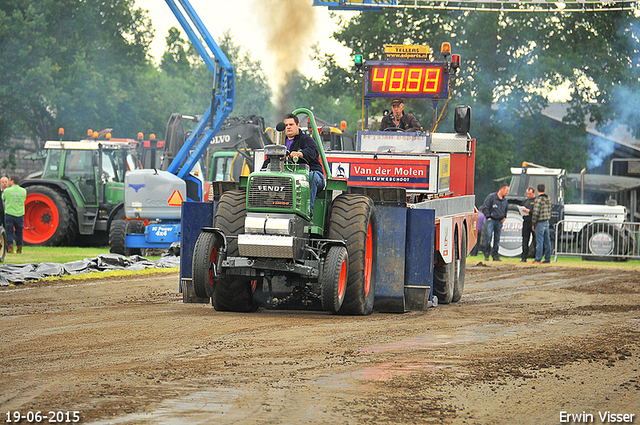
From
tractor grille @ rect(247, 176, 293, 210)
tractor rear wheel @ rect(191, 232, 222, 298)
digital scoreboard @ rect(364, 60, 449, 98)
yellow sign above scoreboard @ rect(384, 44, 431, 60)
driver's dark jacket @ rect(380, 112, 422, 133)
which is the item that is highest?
yellow sign above scoreboard @ rect(384, 44, 431, 60)

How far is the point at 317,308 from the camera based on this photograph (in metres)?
10.5

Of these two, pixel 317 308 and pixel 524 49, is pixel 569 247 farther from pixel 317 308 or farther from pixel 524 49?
pixel 317 308

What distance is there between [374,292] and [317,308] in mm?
670

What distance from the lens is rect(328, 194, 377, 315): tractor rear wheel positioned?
31.3 feet

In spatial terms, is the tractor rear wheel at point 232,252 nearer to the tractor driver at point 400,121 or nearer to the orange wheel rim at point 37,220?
the tractor driver at point 400,121

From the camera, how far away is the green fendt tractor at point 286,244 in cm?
916

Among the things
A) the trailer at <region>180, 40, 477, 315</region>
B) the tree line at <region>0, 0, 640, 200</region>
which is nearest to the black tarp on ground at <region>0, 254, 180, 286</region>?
the trailer at <region>180, 40, 477, 315</region>

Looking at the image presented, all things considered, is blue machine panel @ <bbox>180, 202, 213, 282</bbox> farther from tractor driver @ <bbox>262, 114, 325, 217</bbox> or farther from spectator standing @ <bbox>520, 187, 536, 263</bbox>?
spectator standing @ <bbox>520, 187, 536, 263</bbox>

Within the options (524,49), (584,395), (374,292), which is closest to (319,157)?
(374,292)

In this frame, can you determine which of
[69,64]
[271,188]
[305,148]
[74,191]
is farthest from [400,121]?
[69,64]

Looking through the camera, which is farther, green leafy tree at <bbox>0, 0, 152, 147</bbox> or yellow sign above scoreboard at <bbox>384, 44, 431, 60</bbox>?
green leafy tree at <bbox>0, 0, 152, 147</bbox>

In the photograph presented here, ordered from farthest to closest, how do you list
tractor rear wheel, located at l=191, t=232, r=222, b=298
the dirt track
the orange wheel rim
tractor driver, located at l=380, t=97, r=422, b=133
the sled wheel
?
the orange wheel rim → tractor driver, located at l=380, t=97, r=422, b=133 → the sled wheel → tractor rear wheel, located at l=191, t=232, r=222, b=298 → the dirt track

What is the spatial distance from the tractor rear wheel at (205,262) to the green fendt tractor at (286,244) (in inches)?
0.4

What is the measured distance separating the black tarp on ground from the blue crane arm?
3.01 meters
